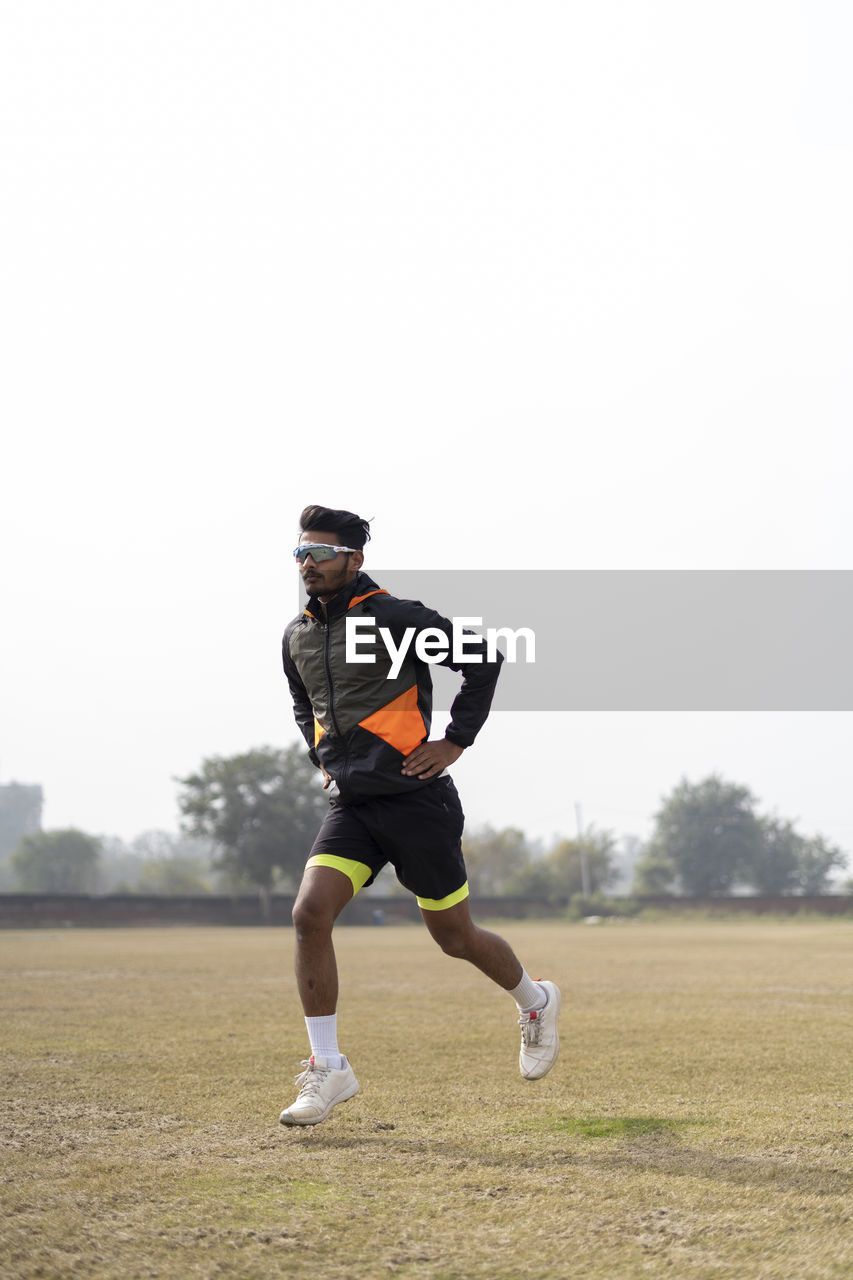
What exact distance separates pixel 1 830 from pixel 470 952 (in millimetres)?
181570

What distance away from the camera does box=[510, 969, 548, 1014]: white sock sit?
474 centimetres

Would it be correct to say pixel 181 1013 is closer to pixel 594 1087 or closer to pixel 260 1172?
pixel 594 1087

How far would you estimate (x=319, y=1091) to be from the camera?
4.06m

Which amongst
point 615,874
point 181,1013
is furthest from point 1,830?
point 181,1013

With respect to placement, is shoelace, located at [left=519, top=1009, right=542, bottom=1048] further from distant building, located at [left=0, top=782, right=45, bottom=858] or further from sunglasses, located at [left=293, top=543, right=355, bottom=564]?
distant building, located at [left=0, top=782, right=45, bottom=858]

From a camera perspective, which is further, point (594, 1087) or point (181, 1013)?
point (181, 1013)

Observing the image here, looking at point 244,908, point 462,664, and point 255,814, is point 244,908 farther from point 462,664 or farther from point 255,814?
point 462,664

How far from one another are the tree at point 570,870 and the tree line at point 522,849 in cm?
10

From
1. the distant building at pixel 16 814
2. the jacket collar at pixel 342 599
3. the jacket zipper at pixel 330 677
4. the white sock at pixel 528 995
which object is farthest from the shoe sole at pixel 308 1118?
the distant building at pixel 16 814

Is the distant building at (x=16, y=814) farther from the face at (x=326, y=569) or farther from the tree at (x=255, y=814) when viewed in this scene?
the face at (x=326, y=569)

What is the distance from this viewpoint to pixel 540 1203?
3.02 metres

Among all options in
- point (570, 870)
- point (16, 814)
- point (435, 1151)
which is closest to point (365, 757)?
point (435, 1151)

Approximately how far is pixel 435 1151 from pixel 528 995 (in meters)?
1.12

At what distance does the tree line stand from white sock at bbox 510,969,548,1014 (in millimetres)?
68213
